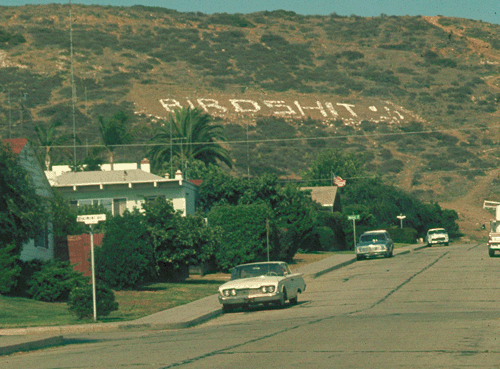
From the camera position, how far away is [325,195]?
75562mm

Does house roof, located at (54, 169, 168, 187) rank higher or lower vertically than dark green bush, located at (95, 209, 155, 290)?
higher

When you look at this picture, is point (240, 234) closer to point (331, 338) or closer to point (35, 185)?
point (35, 185)

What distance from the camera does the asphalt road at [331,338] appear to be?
11.6m

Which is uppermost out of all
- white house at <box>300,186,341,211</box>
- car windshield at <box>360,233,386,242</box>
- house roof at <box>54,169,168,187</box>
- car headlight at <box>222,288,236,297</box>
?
house roof at <box>54,169,168,187</box>

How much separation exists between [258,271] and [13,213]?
8.30m

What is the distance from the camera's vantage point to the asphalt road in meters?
11.6

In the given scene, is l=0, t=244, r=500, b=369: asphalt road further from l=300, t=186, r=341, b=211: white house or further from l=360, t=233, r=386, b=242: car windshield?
l=300, t=186, r=341, b=211: white house

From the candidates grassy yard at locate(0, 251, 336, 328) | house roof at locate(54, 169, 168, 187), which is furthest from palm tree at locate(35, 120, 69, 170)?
grassy yard at locate(0, 251, 336, 328)

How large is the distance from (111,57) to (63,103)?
2450 centimetres

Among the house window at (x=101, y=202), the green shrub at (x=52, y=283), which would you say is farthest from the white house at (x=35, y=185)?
the house window at (x=101, y=202)

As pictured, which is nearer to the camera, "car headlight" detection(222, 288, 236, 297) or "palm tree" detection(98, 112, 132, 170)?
"car headlight" detection(222, 288, 236, 297)

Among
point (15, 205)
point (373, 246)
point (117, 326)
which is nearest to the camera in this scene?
point (117, 326)

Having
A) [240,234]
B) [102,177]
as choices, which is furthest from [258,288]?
[102,177]

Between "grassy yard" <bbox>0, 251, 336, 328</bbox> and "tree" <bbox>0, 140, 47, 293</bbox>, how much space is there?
109 cm
